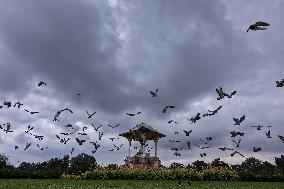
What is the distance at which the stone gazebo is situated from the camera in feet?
143

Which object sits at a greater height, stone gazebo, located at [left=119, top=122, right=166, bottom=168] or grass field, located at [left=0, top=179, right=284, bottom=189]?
stone gazebo, located at [left=119, top=122, right=166, bottom=168]

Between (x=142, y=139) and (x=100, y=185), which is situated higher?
(x=142, y=139)

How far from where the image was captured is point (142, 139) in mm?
45188

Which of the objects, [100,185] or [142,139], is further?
[142,139]

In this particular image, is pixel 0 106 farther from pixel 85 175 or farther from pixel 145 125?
A: pixel 145 125

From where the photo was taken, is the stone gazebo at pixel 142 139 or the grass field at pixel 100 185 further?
the stone gazebo at pixel 142 139

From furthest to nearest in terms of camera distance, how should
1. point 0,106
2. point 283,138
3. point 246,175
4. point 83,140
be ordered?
point 246,175
point 83,140
point 0,106
point 283,138

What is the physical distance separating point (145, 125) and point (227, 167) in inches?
414

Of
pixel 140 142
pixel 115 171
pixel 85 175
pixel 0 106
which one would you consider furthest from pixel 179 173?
pixel 0 106

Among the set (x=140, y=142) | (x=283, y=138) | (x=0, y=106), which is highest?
(x=140, y=142)

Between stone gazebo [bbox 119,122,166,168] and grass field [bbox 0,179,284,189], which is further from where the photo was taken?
stone gazebo [bbox 119,122,166,168]

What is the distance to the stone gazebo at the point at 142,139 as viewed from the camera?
1713 inches

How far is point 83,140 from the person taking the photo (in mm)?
19375

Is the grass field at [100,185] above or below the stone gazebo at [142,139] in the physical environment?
below
